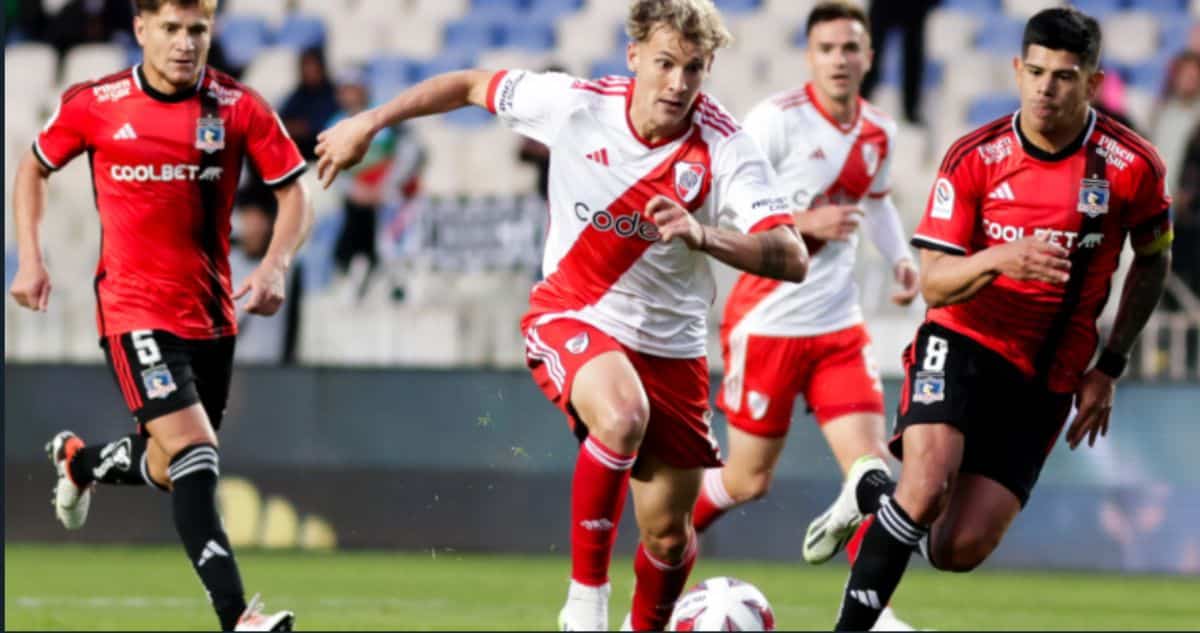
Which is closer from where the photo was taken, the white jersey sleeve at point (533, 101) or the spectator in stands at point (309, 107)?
the white jersey sleeve at point (533, 101)

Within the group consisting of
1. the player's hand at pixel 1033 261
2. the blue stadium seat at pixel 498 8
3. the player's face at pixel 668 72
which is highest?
the player's face at pixel 668 72

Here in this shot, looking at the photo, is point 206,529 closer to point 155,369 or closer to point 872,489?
point 155,369

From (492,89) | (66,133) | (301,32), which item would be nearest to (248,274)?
(301,32)

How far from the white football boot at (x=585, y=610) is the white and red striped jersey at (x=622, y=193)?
0.86 metres

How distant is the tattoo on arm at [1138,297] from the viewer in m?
6.79

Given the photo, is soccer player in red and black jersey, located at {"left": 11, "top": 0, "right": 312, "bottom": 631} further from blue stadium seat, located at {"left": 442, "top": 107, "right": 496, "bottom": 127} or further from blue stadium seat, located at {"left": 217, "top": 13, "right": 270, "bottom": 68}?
blue stadium seat, located at {"left": 217, "top": 13, "right": 270, "bottom": 68}

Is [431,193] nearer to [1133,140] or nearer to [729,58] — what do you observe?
[729,58]

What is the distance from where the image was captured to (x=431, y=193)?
45.4 feet

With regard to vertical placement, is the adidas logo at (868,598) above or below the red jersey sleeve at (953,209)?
below

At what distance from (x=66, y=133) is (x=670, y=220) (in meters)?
Answer: 2.88

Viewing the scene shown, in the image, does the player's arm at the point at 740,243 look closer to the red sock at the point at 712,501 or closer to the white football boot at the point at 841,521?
the white football boot at the point at 841,521

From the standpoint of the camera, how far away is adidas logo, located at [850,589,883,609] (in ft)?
21.4

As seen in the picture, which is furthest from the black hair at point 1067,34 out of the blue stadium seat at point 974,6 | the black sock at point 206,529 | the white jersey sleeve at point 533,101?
the blue stadium seat at point 974,6

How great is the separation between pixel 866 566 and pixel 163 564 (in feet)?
20.3
